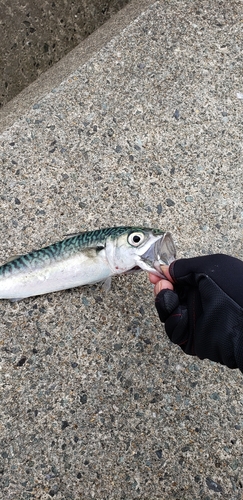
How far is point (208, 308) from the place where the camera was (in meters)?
2.65

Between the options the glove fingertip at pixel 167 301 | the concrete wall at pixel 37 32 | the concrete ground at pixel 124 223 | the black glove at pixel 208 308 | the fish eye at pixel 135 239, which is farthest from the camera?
the concrete wall at pixel 37 32

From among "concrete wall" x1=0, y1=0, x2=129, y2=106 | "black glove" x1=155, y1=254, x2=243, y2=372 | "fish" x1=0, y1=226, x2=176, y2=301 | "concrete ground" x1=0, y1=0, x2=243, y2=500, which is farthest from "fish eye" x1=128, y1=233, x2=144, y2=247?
"concrete wall" x1=0, y1=0, x2=129, y2=106

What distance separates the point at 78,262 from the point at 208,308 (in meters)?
0.80

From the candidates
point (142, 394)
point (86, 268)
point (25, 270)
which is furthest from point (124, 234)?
point (142, 394)

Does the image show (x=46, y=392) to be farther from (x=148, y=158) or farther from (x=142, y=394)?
(x=148, y=158)

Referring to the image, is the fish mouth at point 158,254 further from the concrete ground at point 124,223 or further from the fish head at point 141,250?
the concrete ground at point 124,223

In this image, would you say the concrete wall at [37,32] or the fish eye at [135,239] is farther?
the concrete wall at [37,32]

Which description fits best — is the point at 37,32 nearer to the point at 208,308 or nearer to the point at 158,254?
the point at 158,254

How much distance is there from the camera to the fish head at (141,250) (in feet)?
9.20

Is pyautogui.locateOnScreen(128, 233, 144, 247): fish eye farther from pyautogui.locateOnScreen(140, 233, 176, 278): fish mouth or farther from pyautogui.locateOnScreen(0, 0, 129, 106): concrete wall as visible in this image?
pyautogui.locateOnScreen(0, 0, 129, 106): concrete wall

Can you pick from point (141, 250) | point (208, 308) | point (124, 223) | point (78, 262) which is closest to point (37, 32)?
point (124, 223)

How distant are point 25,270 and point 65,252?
253 mm

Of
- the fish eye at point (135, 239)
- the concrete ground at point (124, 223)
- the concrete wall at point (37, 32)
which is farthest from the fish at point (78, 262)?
the concrete wall at point (37, 32)

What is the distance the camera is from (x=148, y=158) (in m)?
3.73
